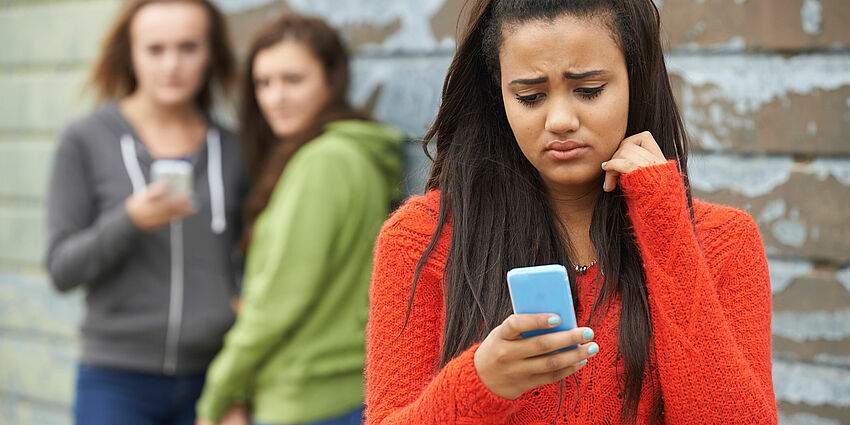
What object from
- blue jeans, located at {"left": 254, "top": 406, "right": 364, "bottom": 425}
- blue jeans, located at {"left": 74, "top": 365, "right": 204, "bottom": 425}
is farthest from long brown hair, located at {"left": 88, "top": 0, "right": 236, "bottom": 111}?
blue jeans, located at {"left": 254, "top": 406, "right": 364, "bottom": 425}

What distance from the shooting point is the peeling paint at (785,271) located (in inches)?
99.5

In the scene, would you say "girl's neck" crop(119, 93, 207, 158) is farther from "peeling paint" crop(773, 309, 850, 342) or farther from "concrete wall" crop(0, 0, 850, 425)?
"peeling paint" crop(773, 309, 850, 342)

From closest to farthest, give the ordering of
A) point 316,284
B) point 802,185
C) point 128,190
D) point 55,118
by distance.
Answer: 1. point 802,185
2. point 316,284
3. point 128,190
4. point 55,118

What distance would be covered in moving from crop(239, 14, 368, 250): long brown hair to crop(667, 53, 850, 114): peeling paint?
45.6 inches

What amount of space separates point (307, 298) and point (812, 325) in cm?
150

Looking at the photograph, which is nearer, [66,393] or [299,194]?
[299,194]

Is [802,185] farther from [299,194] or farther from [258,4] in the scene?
[258,4]

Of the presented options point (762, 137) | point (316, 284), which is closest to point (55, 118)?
point (316, 284)

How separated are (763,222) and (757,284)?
1140 mm

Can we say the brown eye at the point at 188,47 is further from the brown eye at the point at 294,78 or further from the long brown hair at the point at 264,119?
the brown eye at the point at 294,78

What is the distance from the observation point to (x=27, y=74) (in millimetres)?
4887

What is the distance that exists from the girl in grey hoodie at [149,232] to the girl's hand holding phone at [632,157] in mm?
1760

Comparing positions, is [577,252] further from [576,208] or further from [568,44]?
[568,44]

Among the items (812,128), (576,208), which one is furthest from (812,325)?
(576,208)
